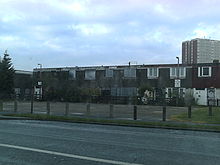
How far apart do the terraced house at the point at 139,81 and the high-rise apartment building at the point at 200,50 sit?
3099cm

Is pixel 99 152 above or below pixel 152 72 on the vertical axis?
below

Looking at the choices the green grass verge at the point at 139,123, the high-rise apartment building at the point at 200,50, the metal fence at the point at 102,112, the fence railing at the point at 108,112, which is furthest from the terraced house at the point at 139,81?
the high-rise apartment building at the point at 200,50

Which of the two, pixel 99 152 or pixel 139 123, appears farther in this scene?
pixel 139 123

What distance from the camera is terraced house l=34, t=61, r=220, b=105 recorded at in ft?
144

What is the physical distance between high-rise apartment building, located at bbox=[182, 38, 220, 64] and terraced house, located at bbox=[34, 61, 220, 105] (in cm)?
3099

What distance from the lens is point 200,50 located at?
79625 mm

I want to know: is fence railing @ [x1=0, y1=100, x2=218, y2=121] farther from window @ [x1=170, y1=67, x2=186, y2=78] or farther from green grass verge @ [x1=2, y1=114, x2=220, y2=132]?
window @ [x1=170, y1=67, x2=186, y2=78]

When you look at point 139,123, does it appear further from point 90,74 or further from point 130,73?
point 90,74

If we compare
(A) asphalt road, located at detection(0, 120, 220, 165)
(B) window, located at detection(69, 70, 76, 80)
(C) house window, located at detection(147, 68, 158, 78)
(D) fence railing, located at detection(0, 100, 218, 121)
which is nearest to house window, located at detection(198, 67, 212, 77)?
(C) house window, located at detection(147, 68, 158, 78)

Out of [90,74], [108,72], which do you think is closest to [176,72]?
[108,72]

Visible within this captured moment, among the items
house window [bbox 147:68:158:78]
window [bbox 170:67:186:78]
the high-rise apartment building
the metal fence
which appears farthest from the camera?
the high-rise apartment building

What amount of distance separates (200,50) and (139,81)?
35854 millimetres

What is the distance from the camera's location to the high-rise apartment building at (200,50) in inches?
3100

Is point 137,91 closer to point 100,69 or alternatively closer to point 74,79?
point 100,69
